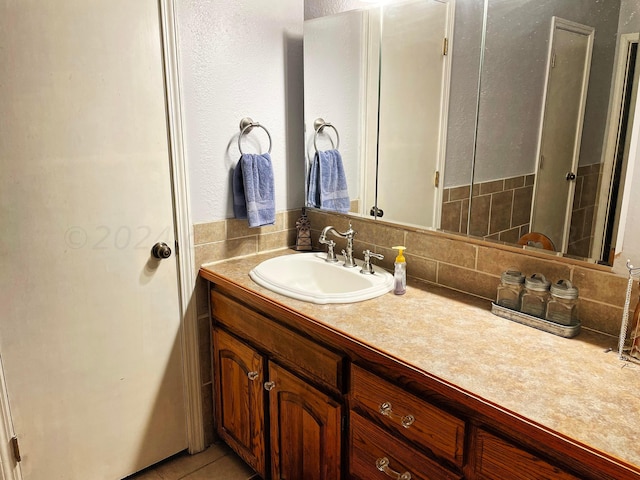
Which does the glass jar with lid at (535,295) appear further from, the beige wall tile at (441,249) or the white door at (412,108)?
the white door at (412,108)

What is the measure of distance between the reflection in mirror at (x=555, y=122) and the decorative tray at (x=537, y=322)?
0.21 meters

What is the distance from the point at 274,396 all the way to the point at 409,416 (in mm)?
617

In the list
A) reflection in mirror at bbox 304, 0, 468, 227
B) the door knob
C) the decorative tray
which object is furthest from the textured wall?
the door knob

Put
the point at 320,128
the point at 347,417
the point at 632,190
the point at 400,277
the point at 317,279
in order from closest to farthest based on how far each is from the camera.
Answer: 1. the point at 632,190
2. the point at 347,417
3. the point at 400,277
4. the point at 317,279
5. the point at 320,128

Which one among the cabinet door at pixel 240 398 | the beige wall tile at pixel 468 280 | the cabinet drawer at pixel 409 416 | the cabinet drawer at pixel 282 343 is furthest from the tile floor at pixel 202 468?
the beige wall tile at pixel 468 280

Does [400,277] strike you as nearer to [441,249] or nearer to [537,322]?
[441,249]

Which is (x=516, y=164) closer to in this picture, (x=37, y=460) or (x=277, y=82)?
(x=277, y=82)

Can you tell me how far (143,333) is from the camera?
71.0 inches

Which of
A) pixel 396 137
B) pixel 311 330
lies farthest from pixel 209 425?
pixel 396 137

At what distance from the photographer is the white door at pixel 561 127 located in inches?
49.0

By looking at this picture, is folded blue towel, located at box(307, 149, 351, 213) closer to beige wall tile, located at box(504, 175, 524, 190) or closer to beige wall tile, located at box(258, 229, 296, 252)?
beige wall tile, located at box(258, 229, 296, 252)

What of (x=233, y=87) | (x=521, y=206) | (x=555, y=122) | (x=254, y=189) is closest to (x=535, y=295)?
(x=521, y=206)

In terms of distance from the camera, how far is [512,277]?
138 cm

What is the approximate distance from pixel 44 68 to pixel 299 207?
3.64ft
